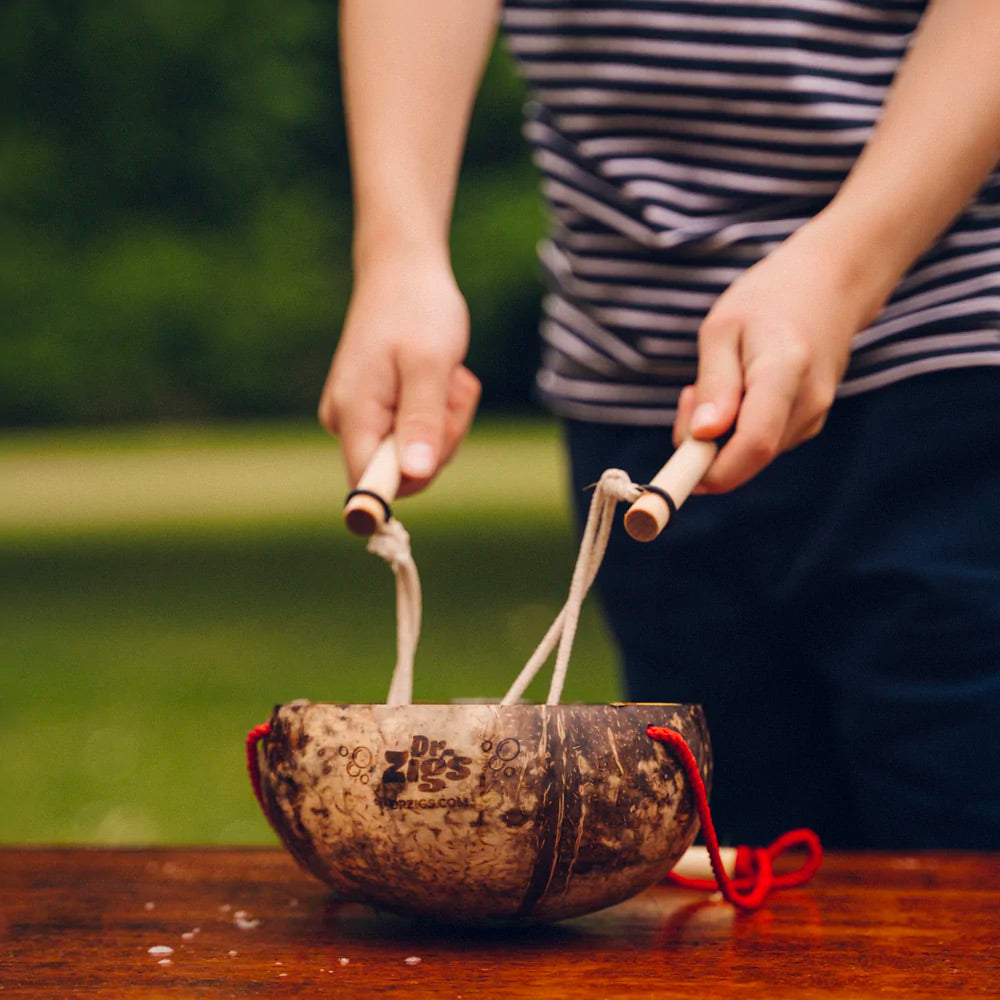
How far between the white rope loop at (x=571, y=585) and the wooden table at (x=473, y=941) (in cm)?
16

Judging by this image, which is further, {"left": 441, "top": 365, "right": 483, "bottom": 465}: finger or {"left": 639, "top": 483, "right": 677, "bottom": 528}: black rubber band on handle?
{"left": 441, "top": 365, "right": 483, "bottom": 465}: finger

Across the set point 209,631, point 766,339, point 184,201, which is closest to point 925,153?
point 766,339

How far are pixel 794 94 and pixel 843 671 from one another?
53 centimetres

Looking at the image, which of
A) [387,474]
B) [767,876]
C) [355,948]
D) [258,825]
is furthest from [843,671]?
[258,825]

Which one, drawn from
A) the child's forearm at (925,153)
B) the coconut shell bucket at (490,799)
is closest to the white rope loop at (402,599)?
the coconut shell bucket at (490,799)

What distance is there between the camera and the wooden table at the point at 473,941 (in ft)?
2.52

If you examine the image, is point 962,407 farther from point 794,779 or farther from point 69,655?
point 69,655

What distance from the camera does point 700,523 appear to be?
1.41 meters

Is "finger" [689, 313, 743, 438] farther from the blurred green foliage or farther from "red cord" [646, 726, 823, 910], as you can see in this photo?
the blurred green foliage

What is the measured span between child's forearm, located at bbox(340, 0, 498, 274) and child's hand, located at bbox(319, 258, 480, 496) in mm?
65

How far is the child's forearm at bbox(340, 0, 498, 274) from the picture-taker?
1248 mm

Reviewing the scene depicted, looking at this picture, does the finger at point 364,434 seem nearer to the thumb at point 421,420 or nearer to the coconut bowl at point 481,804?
the thumb at point 421,420

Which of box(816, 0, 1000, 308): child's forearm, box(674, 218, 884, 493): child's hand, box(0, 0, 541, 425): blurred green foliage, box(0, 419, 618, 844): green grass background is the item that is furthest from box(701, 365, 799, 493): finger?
box(0, 0, 541, 425): blurred green foliage

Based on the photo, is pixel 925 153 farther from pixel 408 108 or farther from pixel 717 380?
pixel 408 108
